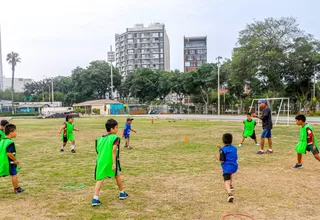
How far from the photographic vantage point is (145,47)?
4252 inches

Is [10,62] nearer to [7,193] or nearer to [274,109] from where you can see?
[274,109]

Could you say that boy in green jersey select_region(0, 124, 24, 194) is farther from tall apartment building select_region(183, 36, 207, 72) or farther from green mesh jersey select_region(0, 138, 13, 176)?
tall apartment building select_region(183, 36, 207, 72)

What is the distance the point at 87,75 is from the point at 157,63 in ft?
118

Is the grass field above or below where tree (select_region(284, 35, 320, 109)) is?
below

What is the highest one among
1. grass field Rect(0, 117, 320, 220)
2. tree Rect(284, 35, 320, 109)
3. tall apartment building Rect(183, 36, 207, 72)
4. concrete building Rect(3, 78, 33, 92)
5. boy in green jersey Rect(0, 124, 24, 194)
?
tall apartment building Rect(183, 36, 207, 72)

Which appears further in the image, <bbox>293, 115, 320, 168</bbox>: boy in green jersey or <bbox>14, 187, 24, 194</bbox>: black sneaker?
<bbox>293, 115, 320, 168</bbox>: boy in green jersey

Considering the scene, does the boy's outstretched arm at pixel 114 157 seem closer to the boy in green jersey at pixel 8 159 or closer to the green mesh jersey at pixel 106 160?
the green mesh jersey at pixel 106 160

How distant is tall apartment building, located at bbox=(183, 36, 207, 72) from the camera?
379 ft

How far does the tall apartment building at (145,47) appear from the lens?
10719 cm

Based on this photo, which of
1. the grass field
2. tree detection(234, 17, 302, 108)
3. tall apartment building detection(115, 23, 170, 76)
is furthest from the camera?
tall apartment building detection(115, 23, 170, 76)

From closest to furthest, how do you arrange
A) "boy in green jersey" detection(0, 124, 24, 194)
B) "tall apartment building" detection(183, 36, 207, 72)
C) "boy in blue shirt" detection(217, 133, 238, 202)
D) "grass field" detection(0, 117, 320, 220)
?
"grass field" detection(0, 117, 320, 220) → "boy in blue shirt" detection(217, 133, 238, 202) → "boy in green jersey" detection(0, 124, 24, 194) → "tall apartment building" detection(183, 36, 207, 72)

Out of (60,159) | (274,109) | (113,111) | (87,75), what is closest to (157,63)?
(87,75)

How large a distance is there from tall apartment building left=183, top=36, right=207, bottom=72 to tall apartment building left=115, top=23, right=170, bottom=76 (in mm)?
11973

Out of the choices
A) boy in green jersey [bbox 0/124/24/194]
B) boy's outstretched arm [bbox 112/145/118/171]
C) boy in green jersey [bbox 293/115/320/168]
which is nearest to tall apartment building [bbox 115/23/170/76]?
boy in green jersey [bbox 293/115/320/168]
